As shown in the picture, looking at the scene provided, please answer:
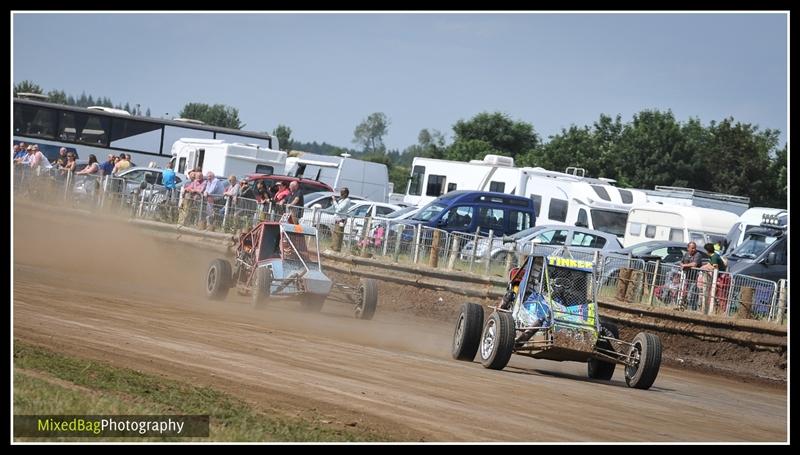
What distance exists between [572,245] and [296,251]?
9.34 m

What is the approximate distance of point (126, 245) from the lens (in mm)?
27188

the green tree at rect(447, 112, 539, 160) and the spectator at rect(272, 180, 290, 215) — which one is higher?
the green tree at rect(447, 112, 539, 160)

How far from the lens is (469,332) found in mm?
15078

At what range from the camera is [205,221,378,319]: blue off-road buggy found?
18.8m

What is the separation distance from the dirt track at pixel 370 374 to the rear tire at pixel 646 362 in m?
0.22

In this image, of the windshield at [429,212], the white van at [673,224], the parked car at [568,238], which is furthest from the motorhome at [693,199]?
the windshield at [429,212]

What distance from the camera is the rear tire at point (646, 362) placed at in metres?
14.2

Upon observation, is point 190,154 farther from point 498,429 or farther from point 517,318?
point 498,429

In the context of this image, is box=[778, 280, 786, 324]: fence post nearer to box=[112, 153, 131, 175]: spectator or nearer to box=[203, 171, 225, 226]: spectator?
box=[203, 171, 225, 226]: spectator

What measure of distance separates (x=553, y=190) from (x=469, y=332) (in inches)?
768

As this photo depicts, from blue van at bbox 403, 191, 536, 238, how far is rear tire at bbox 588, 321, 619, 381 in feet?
39.3

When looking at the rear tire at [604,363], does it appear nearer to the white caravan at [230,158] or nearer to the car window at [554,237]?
the car window at [554,237]

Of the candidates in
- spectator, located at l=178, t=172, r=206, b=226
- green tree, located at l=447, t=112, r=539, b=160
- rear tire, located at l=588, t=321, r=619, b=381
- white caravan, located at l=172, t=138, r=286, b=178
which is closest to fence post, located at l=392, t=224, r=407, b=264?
spectator, located at l=178, t=172, r=206, b=226
